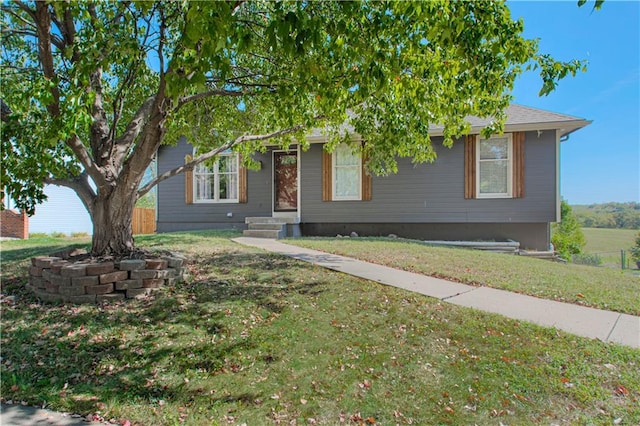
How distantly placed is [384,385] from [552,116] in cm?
1065

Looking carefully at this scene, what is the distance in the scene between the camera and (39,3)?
12.4ft

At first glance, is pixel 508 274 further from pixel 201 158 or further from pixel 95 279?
pixel 95 279

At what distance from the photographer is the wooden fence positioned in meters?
18.0

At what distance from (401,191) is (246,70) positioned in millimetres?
7148

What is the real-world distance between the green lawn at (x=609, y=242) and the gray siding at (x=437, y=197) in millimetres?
6729

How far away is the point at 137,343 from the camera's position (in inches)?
137

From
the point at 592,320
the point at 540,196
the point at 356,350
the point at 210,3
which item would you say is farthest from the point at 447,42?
the point at 540,196

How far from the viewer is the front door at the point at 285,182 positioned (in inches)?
512

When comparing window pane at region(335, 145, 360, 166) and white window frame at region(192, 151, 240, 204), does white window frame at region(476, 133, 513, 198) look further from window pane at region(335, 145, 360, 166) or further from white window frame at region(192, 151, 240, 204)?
white window frame at region(192, 151, 240, 204)

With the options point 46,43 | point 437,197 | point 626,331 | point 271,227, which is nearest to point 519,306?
point 626,331

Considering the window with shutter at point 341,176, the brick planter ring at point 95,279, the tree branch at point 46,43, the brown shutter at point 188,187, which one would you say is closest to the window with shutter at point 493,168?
the window with shutter at point 341,176

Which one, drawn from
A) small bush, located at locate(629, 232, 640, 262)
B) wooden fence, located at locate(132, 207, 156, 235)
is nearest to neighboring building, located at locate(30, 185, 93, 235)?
wooden fence, located at locate(132, 207, 156, 235)

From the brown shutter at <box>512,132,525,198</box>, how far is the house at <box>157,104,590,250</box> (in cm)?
3

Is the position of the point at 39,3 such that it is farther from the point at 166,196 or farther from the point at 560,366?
the point at 166,196
